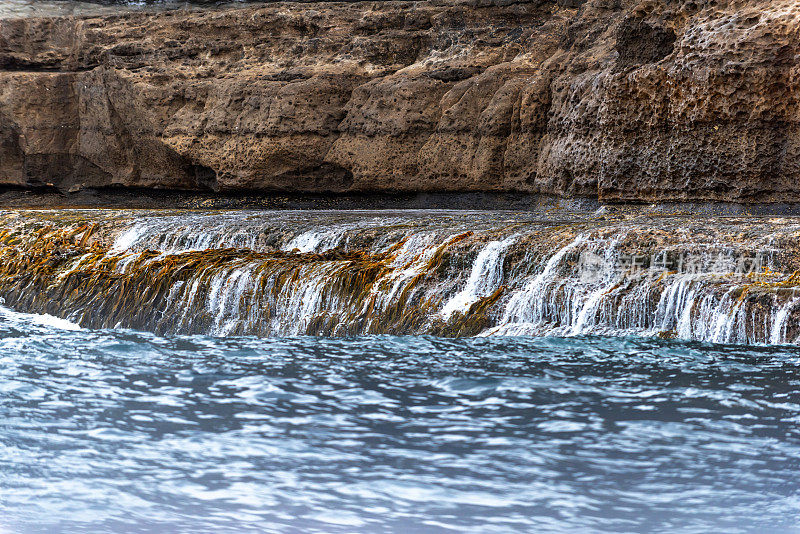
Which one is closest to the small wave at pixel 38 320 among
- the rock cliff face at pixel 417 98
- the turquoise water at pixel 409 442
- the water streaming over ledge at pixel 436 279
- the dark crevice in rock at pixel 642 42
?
the water streaming over ledge at pixel 436 279

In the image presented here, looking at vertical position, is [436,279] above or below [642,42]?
below

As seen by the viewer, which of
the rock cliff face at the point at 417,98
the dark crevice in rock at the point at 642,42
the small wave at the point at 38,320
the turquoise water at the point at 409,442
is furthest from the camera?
the dark crevice in rock at the point at 642,42

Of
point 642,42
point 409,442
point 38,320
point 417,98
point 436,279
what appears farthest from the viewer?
point 417,98

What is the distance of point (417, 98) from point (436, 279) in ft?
14.9

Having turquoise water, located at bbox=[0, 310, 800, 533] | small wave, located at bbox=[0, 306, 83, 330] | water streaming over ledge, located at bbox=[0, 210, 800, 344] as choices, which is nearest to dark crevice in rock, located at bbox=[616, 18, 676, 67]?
water streaming over ledge, located at bbox=[0, 210, 800, 344]

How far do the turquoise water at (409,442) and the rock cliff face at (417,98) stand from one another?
324 centimetres

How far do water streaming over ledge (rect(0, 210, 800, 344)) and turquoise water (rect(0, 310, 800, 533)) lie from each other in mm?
544

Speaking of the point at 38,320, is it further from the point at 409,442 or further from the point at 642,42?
the point at 642,42

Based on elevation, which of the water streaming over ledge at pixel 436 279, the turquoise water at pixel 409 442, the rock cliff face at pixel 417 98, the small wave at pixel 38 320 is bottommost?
the small wave at pixel 38 320

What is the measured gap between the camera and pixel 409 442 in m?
3.22

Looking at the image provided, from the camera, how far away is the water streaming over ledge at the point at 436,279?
5.22m

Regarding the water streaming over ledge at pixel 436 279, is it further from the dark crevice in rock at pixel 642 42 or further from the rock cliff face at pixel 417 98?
Answer: the dark crevice in rock at pixel 642 42

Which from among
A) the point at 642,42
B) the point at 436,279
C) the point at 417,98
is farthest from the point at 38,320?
the point at 642,42

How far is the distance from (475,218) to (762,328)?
3.03m
